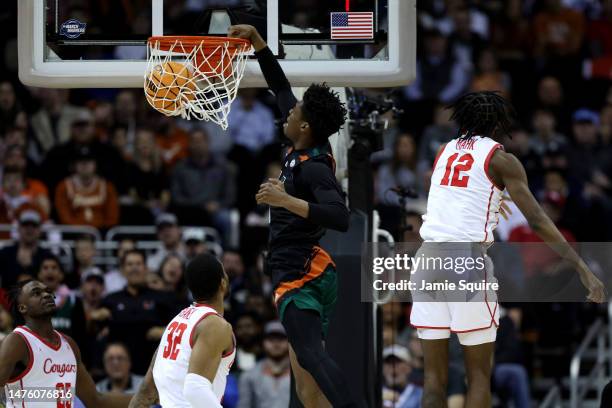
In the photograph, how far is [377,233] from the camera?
1075 cm

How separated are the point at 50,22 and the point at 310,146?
2143mm

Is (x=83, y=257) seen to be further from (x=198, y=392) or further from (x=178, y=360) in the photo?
(x=198, y=392)

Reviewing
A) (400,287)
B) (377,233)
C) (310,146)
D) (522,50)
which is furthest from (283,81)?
(522,50)

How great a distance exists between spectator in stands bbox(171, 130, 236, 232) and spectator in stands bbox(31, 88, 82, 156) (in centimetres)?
143

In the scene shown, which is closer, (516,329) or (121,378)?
(121,378)

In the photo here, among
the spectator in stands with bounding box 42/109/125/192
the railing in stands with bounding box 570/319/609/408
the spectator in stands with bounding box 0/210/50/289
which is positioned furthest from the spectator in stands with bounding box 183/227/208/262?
the railing in stands with bounding box 570/319/609/408

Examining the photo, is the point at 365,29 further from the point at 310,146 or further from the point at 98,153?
the point at 98,153

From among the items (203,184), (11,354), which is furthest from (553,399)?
(11,354)

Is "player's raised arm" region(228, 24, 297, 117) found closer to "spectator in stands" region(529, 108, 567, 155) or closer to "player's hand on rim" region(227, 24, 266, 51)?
"player's hand on rim" region(227, 24, 266, 51)

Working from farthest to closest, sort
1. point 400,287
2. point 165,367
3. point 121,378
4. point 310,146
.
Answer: point 121,378, point 400,287, point 310,146, point 165,367

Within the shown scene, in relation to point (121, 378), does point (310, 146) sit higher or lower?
higher

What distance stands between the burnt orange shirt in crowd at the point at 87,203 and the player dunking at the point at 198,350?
7066mm

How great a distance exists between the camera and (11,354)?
8.59 meters

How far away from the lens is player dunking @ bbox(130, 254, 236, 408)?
7.45m
